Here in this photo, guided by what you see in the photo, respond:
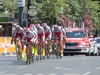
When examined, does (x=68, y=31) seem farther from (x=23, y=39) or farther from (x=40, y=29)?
(x=23, y=39)

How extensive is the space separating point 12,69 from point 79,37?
12640 millimetres

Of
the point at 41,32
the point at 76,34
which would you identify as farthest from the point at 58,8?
the point at 41,32

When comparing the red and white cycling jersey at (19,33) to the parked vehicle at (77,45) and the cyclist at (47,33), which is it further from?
the parked vehicle at (77,45)

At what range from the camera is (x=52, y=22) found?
50.4 metres

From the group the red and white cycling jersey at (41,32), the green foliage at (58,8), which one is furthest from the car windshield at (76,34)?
the green foliage at (58,8)

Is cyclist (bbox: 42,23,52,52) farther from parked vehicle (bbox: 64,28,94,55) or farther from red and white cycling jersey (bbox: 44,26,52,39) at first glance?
parked vehicle (bbox: 64,28,94,55)

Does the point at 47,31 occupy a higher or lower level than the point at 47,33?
higher

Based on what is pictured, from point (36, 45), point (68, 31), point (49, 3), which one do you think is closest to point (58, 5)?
point (49, 3)

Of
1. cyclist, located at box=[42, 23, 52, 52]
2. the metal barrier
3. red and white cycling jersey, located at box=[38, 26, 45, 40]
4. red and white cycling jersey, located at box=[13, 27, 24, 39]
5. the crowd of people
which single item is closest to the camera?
the crowd of people

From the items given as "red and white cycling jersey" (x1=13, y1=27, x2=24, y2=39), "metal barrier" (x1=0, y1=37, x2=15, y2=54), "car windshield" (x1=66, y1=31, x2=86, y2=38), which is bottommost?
"metal barrier" (x1=0, y1=37, x2=15, y2=54)

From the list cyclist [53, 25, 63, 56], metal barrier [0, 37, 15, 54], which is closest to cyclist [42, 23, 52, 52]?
cyclist [53, 25, 63, 56]

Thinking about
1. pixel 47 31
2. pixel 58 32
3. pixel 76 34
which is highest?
pixel 47 31

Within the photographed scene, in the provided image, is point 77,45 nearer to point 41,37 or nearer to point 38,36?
point 41,37

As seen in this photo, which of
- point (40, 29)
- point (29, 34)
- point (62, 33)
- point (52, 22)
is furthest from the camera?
point (52, 22)
